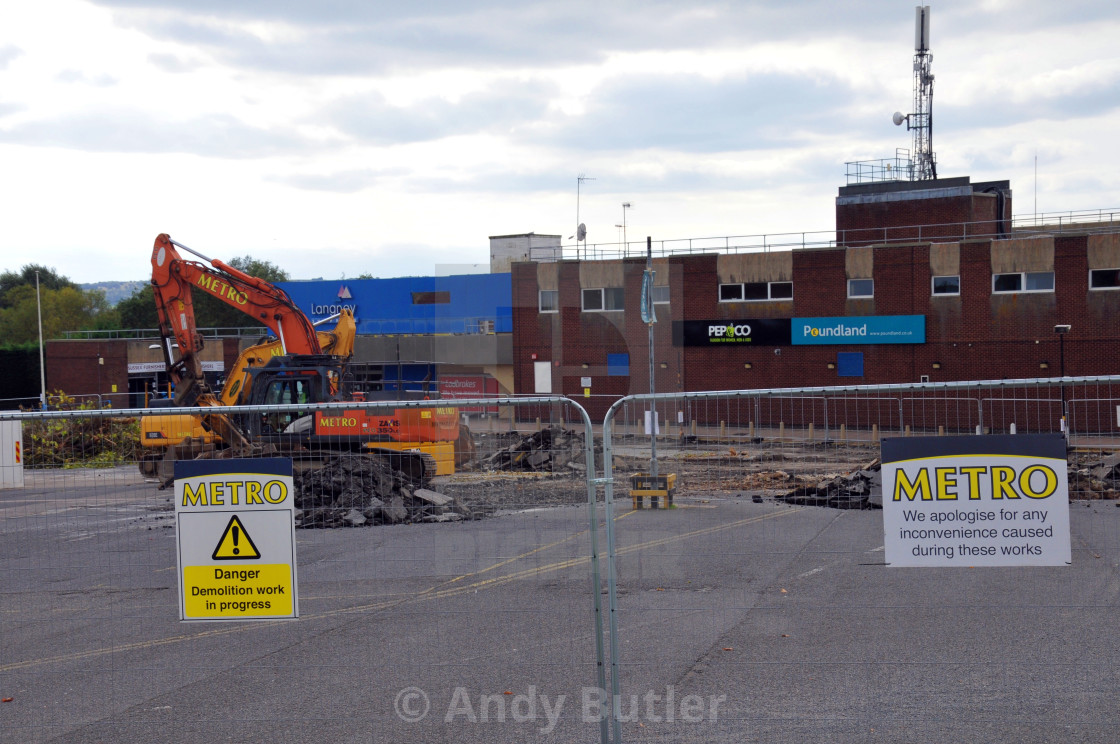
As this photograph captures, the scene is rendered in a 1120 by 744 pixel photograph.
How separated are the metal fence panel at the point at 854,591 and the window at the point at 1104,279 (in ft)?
113

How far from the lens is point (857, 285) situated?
137ft

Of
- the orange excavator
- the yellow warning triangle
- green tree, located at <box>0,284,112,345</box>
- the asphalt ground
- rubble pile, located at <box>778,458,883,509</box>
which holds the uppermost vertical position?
green tree, located at <box>0,284,112,345</box>

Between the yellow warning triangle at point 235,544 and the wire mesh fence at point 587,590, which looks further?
the wire mesh fence at point 587,590

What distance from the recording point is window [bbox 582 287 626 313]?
4556 centimetres

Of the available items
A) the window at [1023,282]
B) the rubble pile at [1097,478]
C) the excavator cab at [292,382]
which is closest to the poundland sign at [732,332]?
the window at [1023,282]

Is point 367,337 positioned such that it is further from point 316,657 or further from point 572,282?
point 316,657

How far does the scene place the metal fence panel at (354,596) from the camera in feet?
22.5

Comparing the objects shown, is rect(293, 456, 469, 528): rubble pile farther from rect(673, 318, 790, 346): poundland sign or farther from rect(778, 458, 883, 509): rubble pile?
rect(673, 318, 790, 346): poundland sign

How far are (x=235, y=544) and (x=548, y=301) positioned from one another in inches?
1621

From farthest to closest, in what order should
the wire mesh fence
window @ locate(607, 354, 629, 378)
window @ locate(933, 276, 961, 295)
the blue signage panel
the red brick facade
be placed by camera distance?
window @ locate(607, 354, 629, 378)
the blue signage panel
window @ locate(933, 276, 961, 295)
the red brick facade
the wire mesh fence

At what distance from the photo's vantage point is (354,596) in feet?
23.7

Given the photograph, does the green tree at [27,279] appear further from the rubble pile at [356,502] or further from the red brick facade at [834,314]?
the rubble pile at [356,502]

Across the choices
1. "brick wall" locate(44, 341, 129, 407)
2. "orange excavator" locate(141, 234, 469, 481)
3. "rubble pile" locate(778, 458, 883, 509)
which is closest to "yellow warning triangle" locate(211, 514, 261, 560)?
"orange excavator" locate(141, 234, 469, 481)

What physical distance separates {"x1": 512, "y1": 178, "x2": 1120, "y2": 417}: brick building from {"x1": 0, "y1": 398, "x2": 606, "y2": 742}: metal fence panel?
29854 mm
